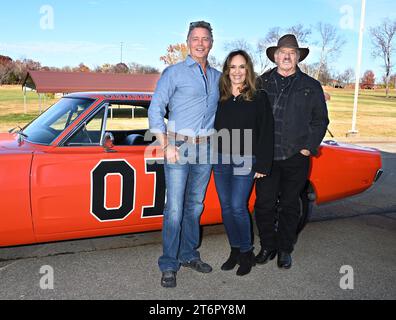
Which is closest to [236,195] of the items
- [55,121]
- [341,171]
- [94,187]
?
[94,187]

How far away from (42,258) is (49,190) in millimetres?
800

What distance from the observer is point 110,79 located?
3366cm

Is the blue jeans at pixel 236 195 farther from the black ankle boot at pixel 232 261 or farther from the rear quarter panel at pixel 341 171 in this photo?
the rear quarter panel at pixel 341 171

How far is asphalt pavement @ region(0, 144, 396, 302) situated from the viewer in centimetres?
295

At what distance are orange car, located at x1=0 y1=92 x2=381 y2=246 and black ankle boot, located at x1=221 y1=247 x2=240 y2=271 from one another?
0.47m

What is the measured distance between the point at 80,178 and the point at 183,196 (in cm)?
84

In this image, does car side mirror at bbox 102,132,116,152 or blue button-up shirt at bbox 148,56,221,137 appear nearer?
blue button-up shirt at bbox 148,56,221,137

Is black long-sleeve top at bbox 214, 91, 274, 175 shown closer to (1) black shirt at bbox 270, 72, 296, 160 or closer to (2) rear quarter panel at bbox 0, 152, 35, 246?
(1) black shirt at bbox 270, 72, 296, 160

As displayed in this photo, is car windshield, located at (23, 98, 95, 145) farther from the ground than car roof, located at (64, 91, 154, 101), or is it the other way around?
car roof, located at (64, 91, 154, 101)

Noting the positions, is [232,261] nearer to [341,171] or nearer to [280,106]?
[280,106]

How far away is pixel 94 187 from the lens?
10.6 feet

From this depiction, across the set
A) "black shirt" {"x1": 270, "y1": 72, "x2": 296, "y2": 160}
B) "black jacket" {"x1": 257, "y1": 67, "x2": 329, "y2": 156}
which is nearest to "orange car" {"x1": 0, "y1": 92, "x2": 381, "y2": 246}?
"black shirt" {"x1": 270, "y1": 72, "x2": 296, "y2": 160}

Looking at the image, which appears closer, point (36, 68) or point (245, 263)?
point (245, 263)

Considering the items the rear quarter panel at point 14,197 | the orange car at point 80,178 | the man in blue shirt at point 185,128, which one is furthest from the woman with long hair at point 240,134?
the rear quarter panel at point 14,197
